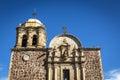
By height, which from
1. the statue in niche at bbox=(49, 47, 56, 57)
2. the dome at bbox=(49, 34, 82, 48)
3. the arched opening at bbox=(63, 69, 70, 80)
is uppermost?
the dome at bbox=(49, 34, 82, 48)

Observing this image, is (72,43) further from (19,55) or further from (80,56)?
(19,55)

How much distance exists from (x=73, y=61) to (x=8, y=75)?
6.63m

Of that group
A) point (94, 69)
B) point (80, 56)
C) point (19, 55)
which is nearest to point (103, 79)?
point (94, 69)

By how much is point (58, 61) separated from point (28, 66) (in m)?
3.09

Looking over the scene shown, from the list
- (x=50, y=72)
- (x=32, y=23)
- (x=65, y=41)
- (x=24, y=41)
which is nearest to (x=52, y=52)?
(x=65, y=41)

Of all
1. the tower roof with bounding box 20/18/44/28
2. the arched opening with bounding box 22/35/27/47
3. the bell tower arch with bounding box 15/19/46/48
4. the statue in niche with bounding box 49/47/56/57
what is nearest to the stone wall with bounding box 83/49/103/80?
the statue in niche with bounding box 49/47/56/57

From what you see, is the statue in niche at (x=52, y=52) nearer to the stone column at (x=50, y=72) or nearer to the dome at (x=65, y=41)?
the dome at (x=65, y=41)

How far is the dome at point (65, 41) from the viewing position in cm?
2182

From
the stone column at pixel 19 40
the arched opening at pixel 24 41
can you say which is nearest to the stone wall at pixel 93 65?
the arched opening at pixel 24 41

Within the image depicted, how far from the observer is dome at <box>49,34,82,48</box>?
71.6 ft

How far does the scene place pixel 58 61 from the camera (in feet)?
67.8

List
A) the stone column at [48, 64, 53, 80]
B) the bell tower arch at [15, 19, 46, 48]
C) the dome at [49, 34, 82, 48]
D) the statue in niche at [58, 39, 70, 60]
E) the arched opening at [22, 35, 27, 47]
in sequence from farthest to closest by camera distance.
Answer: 1. the arched opening at [22, 35, 27, 47]
2. the bell tower arch at [15, 19, 46, 48]
3. the dome at [49, 34, 82, 48]
4. the statue in niche at [58, 39, 70, 60]
5. the stone column at [48, 64, 53, 80]

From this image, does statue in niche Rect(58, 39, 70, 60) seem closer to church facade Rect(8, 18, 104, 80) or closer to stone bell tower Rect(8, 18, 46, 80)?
church facade Rect(8, 18, 104, 80)

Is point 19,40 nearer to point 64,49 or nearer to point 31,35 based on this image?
point 31,35
